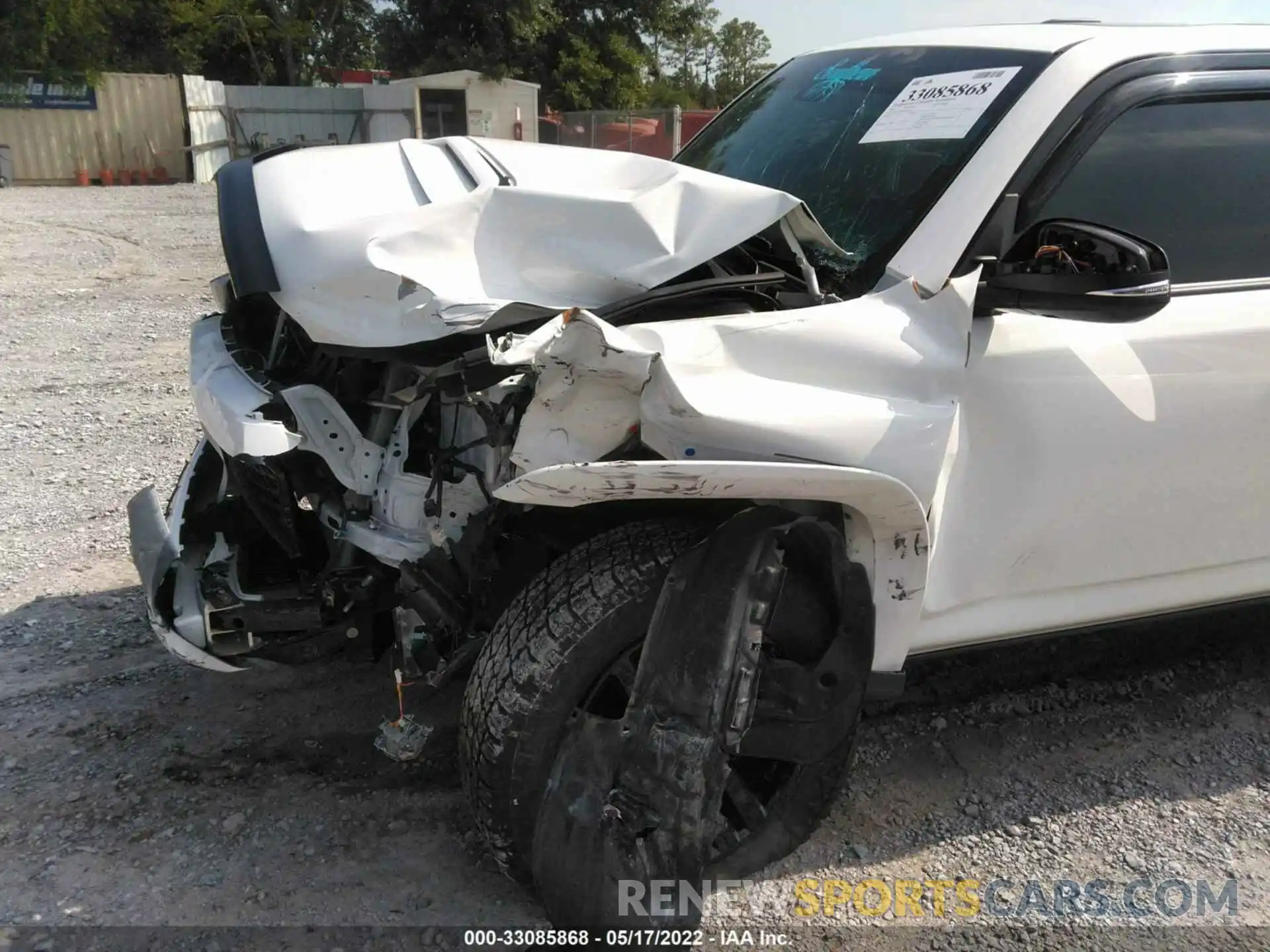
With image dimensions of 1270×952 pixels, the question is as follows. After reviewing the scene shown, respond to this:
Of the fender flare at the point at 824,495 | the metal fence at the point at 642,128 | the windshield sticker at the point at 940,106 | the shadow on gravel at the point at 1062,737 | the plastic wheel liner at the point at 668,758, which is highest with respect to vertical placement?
the windshield sticker at the point at 940,106

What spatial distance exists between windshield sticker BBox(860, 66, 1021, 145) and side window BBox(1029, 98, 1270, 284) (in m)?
0.27

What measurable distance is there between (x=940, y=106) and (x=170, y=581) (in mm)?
2326

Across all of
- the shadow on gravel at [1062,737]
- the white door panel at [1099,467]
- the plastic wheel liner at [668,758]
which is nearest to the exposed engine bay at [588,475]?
the plastic wheel liner at [668,758]

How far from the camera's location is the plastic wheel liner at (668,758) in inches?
77.7

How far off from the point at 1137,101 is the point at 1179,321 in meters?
0.53

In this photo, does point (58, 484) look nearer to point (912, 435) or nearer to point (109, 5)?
point (912, 435)

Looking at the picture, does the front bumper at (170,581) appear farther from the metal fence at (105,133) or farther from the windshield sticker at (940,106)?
the metal fence at (105,133)

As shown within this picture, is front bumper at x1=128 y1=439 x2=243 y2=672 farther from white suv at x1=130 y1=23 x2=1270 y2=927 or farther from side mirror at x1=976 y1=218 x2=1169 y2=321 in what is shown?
side mirror at x1=976 y1=218 x2=1169 y2=321

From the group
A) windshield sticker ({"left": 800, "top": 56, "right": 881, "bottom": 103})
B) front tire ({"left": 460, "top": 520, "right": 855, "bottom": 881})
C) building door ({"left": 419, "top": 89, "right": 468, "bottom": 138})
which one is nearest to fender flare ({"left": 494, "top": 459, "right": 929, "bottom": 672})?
front tire ({"left": 460, "top": 520, "right": 855, "bottom": 881})

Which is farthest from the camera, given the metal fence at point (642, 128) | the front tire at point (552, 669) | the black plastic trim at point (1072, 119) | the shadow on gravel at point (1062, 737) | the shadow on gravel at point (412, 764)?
the metal fence at point (642, 128)

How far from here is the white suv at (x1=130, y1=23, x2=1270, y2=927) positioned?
1.98m

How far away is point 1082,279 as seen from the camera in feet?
6.57

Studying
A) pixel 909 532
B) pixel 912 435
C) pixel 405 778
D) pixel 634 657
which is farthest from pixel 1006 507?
pixel 405 778

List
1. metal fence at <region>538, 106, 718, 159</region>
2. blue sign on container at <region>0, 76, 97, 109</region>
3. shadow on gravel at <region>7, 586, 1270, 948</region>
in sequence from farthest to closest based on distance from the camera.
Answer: blue sign on container at <region>0, 76, 97, 109</region>
metal fence at <region>538, 106, 718, 159</region>
shadow on gravel at <region>7, 586, 1270, 948</region>
